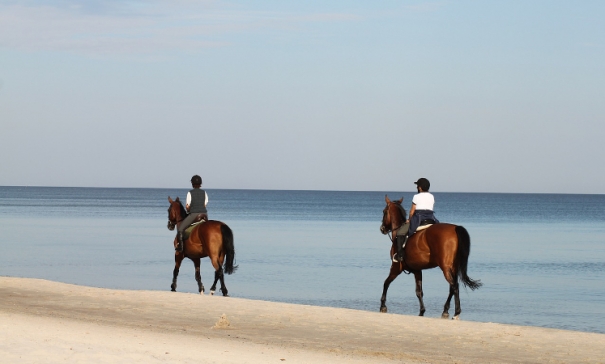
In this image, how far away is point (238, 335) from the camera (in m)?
13.4

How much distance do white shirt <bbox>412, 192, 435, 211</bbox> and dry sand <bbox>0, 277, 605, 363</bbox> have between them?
2202 millimetres

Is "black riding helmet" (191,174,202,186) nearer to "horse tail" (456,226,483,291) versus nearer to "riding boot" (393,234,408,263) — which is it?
"riding boot" (393,234,408,263)

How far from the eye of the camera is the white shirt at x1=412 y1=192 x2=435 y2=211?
1653cm

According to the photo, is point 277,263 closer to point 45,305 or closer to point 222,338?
point 45,305

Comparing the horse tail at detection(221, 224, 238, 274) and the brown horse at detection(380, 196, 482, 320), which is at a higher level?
the brown horse at detection(380, 196, 482, 320)

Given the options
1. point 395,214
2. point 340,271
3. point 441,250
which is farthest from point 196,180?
point 340,271

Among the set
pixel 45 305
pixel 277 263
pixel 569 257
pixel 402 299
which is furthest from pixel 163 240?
pixel 45 305

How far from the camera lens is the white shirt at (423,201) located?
16531mm

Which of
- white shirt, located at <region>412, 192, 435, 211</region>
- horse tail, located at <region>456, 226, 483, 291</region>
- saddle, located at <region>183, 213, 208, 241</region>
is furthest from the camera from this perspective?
saddle, located at <region>183, 213, 208, 241</region>

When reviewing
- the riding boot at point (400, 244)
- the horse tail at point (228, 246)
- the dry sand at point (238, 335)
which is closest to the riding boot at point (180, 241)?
the horse tail at point (228, 246)

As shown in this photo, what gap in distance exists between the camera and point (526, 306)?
843 inches

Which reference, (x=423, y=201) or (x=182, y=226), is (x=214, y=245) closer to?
(x=182, y=226)

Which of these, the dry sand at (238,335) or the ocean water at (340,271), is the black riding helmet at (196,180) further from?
the ocean water at (340,271)

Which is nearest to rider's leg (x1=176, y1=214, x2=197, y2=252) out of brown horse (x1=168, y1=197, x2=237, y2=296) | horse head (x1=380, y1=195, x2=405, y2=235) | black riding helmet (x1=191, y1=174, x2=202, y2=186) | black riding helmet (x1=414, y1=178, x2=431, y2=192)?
brown horse (x1=168, y1=197, x2=237, y2=296)
